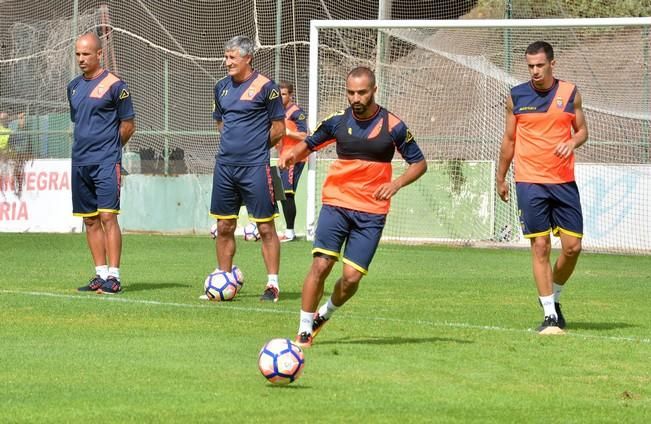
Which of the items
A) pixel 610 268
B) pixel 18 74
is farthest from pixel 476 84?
Answer: pixel 18 74

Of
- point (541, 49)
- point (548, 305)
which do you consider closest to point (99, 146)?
point (541, 49)

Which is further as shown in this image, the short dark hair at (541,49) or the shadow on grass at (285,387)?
the short dark hair at (541,49)

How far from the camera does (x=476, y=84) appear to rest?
22859 mm

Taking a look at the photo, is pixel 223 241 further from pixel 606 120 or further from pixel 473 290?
pixel 606 120

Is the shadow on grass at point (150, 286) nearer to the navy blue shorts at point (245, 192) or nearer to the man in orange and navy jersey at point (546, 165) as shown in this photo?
the navy blue shorts at point (245, 192)

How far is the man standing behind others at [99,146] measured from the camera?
1339 cm

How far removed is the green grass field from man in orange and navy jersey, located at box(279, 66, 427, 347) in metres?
0.45

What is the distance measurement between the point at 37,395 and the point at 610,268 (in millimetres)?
12092

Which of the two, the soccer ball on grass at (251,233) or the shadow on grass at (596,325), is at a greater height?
the shadow on grass at (596,325)

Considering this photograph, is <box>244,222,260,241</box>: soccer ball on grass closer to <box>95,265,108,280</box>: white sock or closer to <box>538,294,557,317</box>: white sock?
<box>95,265,108,280</box>: white sock

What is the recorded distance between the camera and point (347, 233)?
32.5 ft

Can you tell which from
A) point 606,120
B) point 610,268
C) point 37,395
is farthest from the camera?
point 606,120

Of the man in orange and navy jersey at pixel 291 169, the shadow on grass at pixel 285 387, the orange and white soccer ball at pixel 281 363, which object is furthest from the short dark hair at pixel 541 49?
the man in orange and navy jersey at pixel 291 169

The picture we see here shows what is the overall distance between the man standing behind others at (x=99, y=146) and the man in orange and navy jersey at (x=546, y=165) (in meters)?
4.26
